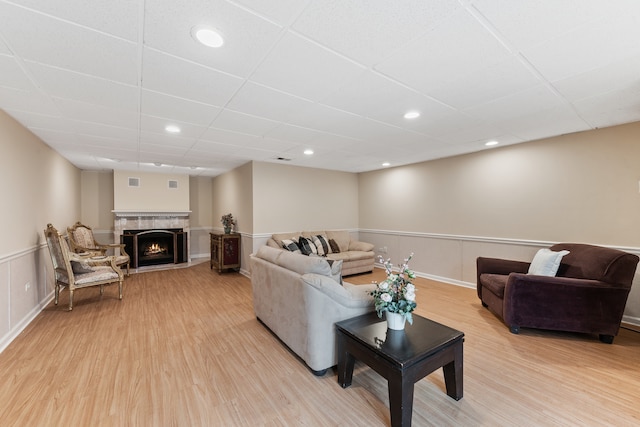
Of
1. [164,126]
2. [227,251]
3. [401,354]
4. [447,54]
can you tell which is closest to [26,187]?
[164,126]

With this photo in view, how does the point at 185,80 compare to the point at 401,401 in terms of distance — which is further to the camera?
the point at 185,80

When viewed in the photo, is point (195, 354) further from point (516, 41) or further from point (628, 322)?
point (628, 322)

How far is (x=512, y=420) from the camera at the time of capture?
1705 mm

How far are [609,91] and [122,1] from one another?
371cm

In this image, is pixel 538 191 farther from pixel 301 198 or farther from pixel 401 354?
pixel 301 198

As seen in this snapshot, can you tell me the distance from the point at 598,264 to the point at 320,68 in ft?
11.8

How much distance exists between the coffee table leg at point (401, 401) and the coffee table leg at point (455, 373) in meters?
0.51

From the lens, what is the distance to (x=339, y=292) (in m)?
2.17

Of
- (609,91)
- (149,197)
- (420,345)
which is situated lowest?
(420,345)

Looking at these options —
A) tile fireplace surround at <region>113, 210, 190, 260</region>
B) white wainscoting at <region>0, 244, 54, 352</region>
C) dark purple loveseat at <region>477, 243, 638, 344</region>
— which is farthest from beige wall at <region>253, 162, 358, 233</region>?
dark purple loveseat at <region>477, 243, 638, 344</region>

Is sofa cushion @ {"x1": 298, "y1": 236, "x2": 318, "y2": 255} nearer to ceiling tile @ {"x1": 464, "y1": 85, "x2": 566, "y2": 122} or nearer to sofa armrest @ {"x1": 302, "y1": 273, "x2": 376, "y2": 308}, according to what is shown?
sofa armrest @ {"x1": 302, "y1": 273, "x2": 376, "y2": 308}

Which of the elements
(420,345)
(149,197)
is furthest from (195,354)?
(149,197)

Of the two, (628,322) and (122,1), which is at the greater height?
(122,1)

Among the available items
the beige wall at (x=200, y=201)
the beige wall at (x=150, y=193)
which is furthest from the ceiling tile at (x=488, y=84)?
the beige wall at (x=200, y=201)
